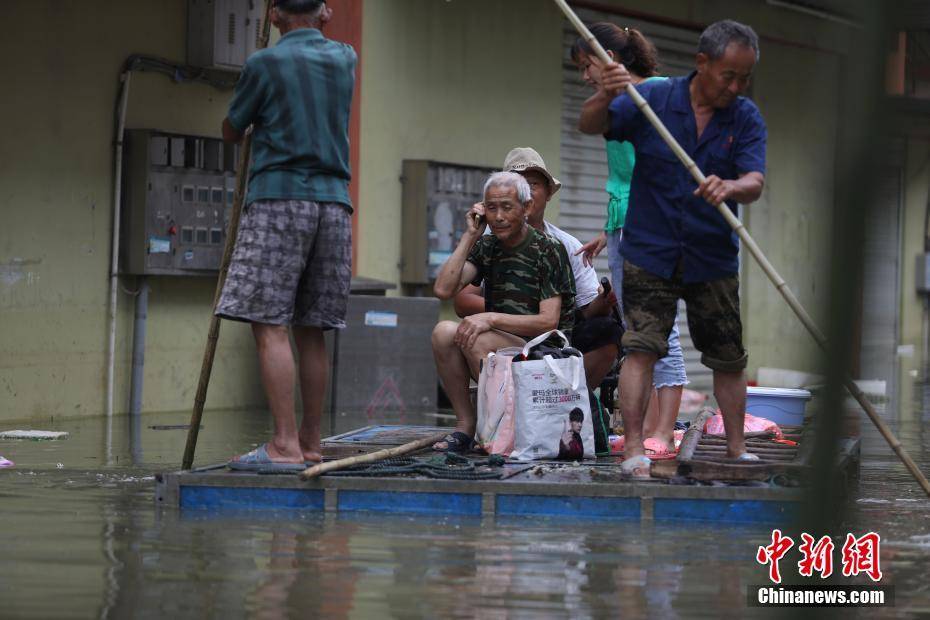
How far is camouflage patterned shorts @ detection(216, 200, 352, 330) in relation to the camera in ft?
18.5

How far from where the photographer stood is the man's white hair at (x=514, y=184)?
6619mm

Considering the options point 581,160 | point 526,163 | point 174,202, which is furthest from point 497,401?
point 581,160

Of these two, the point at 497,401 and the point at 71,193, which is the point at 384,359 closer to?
the point at 71,193

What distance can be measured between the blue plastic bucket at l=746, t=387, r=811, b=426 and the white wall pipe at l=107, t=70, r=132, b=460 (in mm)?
4792

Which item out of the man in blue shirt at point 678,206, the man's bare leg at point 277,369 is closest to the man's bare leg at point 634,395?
the man in blue shirt at point 678,206

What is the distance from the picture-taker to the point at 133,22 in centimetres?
1069

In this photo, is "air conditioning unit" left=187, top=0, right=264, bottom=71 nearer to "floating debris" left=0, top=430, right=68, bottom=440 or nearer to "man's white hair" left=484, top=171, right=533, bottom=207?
"floating debris" left=0, top=430, right=68, bottom=440

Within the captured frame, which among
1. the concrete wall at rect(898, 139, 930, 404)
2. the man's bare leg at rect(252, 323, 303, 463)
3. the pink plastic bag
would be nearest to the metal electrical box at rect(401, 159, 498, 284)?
the pink plastic bag

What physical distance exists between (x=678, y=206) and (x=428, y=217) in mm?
7545

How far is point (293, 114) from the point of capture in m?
5.71

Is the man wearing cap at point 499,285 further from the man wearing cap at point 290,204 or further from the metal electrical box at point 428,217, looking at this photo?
the metal electrical box at point 428,217

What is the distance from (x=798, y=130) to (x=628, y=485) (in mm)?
14760

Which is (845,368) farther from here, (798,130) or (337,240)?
(798,130)

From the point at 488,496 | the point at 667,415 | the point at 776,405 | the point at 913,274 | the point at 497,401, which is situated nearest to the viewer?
the point at 488,496
